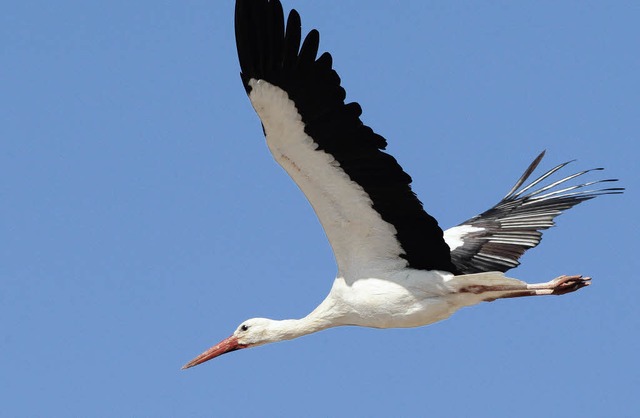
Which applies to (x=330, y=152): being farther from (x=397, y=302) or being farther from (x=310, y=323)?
(x=310, y=323)

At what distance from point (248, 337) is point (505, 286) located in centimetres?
336

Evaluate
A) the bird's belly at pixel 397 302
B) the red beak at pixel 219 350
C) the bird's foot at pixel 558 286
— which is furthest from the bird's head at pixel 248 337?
the bird's foot at pixel 558 286

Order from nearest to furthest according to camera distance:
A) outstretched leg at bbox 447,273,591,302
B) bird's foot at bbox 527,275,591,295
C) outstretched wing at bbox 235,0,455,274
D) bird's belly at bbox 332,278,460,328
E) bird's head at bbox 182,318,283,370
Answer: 1. outstretched wing at bbox 235,0,455,274
2. outstretched leg at bbox 447,273,591,302
3. bird's foot at bbox 527,275,591,295
4. bird's belly at bbox 332,278,460,328
5. bird's head at bbox 182,318,283,370

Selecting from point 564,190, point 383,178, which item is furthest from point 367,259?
point 564,190

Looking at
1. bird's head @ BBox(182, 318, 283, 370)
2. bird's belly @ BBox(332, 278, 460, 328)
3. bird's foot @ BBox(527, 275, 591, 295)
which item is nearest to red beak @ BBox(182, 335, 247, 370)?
bird's head @ BBox(182, 318, 283, 370)

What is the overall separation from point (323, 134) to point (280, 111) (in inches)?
19.3

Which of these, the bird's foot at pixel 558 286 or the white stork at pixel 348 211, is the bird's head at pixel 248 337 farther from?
the bird's foot at pixel 558 286

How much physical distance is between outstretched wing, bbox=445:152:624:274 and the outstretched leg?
5.44 feet

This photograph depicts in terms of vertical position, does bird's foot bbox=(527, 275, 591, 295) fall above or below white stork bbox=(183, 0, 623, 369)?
below

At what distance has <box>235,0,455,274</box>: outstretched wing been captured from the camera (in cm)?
1166

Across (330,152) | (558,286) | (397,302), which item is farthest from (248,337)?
Result: (558,286)

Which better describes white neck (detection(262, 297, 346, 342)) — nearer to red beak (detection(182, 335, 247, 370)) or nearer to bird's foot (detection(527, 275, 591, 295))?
red beak (detection(182, 335, 247, 370))

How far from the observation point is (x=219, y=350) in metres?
14.8

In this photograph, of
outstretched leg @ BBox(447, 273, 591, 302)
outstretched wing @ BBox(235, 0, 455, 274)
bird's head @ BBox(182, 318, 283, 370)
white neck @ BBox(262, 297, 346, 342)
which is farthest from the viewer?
bird's head @ BBox(182, 318, 283, 370)
